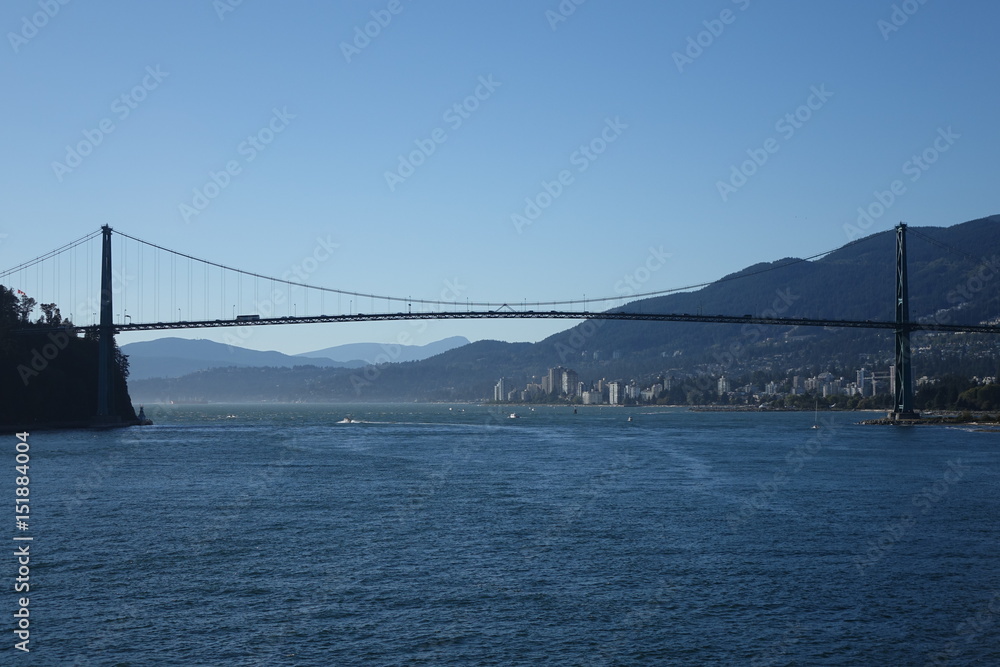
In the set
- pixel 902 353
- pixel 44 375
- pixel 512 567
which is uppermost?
pixel 902 353

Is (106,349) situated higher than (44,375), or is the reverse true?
(106,349)

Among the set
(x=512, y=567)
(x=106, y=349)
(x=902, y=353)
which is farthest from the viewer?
(x=902, y=353)

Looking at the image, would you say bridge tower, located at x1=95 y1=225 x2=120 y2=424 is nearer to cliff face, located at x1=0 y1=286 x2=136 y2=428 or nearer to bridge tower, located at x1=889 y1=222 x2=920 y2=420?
cliff face, located at x1=0 y1=286 x2=136 y2=428

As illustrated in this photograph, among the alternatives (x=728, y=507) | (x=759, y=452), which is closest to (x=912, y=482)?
(x=728, y=507)

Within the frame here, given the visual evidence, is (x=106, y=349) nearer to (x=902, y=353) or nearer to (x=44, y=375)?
(x=44, y=375)

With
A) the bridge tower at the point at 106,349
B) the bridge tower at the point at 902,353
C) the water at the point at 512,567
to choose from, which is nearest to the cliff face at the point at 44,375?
the bridge tower at the point at 106,349

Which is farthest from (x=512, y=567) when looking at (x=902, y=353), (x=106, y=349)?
(x=902, y=353)

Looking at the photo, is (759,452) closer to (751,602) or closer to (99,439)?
(751,602)

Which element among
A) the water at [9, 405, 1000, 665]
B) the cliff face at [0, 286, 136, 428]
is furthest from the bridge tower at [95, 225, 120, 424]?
the water at [9, 405, 1000, 665]

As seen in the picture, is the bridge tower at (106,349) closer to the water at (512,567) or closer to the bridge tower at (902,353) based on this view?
the water at (512,567)
